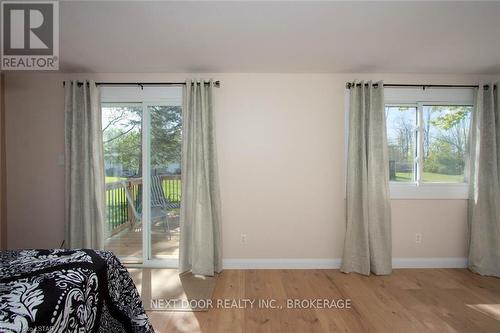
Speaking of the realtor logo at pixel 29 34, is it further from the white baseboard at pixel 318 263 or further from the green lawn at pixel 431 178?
the green lawn at pixel 431 178

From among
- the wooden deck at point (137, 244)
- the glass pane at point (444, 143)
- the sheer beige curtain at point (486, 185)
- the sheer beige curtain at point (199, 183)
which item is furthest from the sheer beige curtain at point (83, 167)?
the sheer beige curtain at point (486, 185)

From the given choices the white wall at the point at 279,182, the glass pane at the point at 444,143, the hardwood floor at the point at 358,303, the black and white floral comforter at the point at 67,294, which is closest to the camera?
the black and white floral comforter at the point at 67,294

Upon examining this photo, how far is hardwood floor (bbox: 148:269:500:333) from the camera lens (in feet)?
6.46

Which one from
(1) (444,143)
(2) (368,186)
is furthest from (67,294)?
(1) (444,143)

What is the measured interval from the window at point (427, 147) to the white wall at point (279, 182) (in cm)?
19

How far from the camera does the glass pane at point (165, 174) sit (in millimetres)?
3066

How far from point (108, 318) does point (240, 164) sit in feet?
6.61

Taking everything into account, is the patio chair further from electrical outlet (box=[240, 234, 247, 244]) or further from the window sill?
the window sill

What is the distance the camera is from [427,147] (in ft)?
10.2

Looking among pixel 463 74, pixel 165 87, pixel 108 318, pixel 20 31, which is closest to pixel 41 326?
pixel 108 318

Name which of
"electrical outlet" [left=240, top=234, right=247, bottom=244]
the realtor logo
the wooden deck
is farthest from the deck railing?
the realtor logo

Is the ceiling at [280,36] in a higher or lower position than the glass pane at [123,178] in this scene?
higher

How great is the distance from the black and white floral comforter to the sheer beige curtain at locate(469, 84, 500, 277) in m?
3.68

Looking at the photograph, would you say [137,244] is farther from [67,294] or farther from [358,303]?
[358,303]
